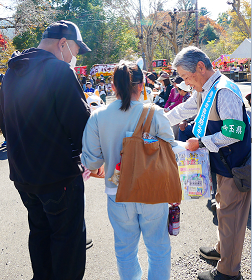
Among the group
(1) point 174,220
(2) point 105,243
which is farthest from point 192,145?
(2) point 105,243

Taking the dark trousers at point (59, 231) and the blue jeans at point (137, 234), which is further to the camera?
the dark trousers at point (59, 231)

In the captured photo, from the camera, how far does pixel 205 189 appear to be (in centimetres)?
200

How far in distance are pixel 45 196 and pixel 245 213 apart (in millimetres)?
1605

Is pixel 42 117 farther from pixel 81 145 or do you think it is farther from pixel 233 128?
pixel 233 128

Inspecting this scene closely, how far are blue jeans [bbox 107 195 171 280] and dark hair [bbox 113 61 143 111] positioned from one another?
723 mm

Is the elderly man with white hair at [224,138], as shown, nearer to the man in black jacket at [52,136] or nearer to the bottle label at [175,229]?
the bottle label at [175,229]

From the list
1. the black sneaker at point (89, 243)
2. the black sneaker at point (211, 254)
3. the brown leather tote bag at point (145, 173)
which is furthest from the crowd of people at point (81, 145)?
the black sneaker at point (89, 243)

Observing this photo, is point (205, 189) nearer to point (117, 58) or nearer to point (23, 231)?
point (23, 231)

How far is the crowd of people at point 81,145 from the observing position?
1.70m

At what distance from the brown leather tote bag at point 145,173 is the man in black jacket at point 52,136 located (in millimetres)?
449

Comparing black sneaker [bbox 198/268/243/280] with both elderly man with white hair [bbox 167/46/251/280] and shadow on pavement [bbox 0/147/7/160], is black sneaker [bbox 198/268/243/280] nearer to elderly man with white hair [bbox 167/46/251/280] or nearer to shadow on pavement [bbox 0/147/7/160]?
elderly man with white hair [bbox 167/46/251/280]

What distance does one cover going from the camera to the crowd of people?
170 centimetres

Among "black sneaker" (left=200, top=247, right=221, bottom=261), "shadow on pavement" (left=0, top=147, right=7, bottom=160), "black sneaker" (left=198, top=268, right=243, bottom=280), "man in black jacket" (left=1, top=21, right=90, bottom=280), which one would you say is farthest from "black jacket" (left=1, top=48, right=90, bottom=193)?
"shadow on pavement" (left=0, top=147, right=7, bottom=160)

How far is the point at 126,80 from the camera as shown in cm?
162
